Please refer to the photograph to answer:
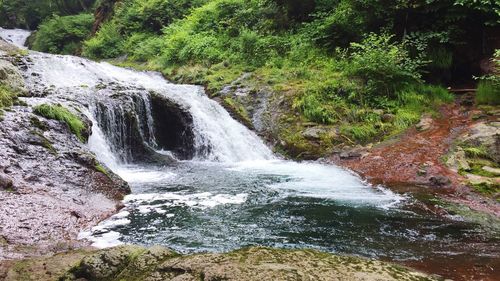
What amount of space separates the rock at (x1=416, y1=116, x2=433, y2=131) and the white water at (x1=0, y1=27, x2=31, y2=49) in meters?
29.7

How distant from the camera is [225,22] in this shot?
1973 centimetres

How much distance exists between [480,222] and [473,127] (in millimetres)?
4659

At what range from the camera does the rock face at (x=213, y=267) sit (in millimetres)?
3453

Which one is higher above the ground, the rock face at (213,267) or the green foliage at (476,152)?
the green foliage at (476,152)

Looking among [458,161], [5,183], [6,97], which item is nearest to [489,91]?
[458,161]

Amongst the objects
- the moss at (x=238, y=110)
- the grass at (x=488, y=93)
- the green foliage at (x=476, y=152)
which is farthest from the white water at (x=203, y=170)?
the grass at (x=488, y=93)

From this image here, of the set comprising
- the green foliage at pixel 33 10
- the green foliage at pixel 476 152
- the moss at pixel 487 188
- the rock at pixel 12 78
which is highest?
the green foliage at pixel 33 10

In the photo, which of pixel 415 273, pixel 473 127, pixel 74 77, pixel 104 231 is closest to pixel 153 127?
pixel 74 77

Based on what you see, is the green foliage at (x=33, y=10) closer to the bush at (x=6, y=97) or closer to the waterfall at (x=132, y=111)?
the waterfall at (x=132, y=111)

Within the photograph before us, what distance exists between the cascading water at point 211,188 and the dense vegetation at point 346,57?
6.11 ft

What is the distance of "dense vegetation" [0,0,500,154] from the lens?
12.2m

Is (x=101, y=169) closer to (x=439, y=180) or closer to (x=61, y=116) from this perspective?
(x=61, y=116)

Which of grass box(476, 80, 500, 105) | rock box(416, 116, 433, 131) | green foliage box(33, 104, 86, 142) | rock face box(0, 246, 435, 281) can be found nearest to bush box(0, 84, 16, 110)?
green foliage box(33, 104, 86, 142)

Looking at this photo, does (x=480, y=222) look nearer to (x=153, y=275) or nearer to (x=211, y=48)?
(x=153, y=275)
